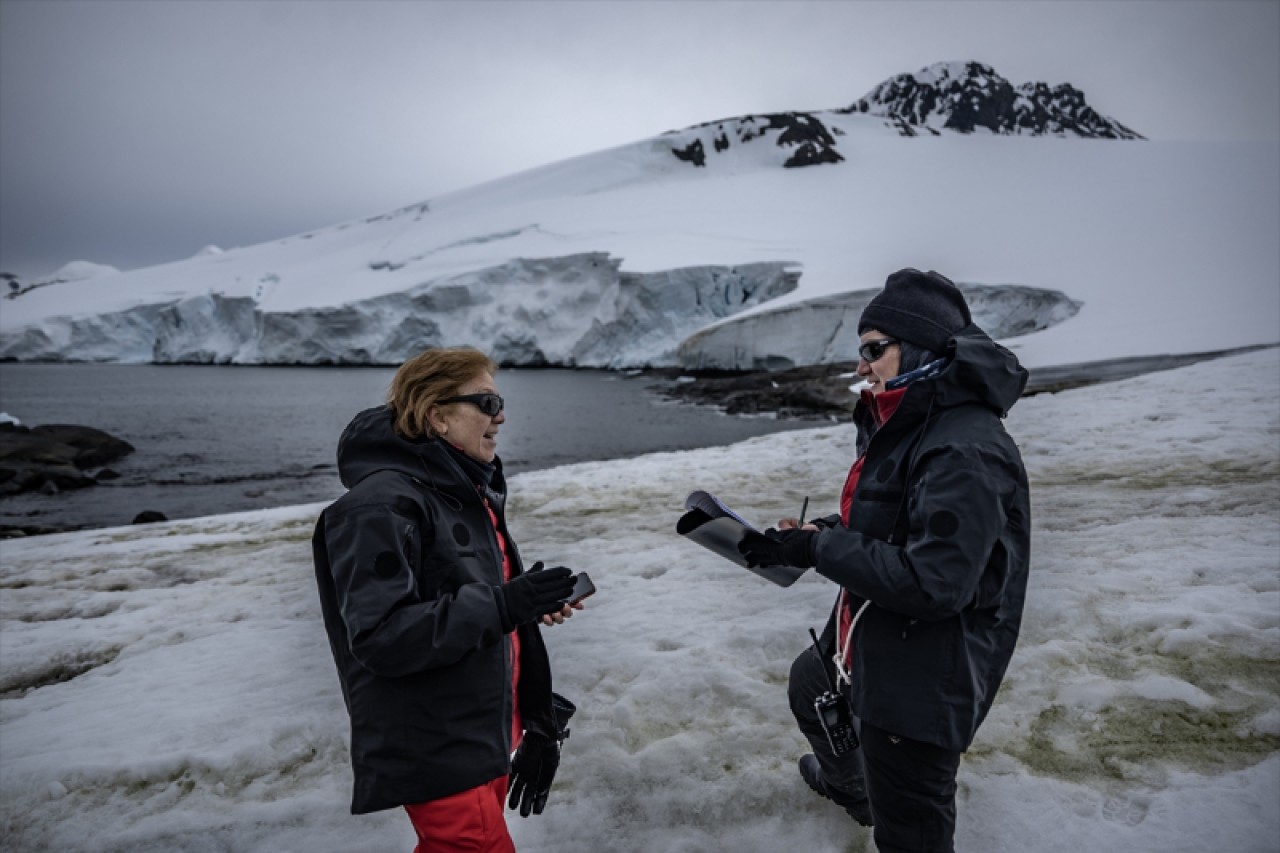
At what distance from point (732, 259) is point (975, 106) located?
116 meters

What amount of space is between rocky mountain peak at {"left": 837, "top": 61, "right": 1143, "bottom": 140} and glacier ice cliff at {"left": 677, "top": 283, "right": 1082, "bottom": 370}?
111 meters

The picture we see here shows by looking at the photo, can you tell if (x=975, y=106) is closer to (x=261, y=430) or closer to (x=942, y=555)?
(x=261, y=430)

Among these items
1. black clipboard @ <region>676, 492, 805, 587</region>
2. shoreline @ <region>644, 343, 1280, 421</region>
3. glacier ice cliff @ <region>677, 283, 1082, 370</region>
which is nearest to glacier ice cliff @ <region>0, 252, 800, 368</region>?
shoreline @ <region>644, 343, 1280, 421</region>

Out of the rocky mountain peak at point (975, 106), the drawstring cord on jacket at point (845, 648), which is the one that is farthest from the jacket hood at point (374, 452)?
the rocky mountain peak at point (975, 106)

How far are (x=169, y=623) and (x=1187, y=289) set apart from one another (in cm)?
3363

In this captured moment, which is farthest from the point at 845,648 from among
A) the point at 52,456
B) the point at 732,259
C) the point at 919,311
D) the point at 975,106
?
the point at 975,106

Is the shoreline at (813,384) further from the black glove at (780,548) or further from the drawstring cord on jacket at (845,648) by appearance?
the black glove at (780,548)

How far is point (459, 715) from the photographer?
5.23 ft

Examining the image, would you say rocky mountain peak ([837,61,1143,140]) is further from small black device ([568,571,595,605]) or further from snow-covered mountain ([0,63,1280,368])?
small black device ([568,571,595,605])

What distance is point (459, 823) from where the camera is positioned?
1.60 metres

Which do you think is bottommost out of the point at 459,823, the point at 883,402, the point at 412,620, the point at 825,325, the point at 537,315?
the point at 825,325

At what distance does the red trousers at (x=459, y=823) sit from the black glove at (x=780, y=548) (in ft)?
2.80

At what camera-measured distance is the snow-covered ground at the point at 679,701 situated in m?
2.42

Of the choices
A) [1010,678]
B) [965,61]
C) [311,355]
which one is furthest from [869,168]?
[965,61]
